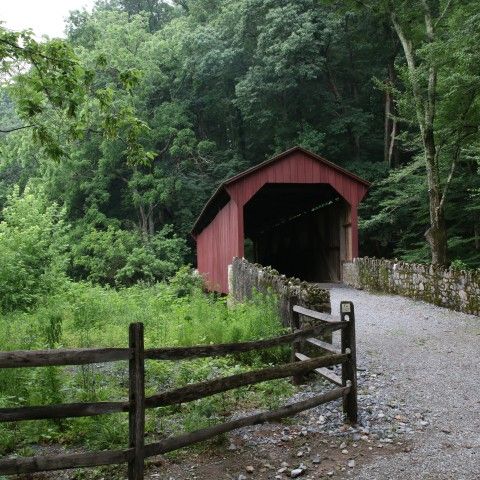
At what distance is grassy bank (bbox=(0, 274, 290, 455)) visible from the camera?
4.48m

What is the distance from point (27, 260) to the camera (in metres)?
11.9

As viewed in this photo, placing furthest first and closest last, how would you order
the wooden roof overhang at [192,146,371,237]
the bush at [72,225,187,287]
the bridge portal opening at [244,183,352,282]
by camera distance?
the bush at [72,225,187,287], the bridge portal opening at [244,183,352,282], the wooden roof overhang at [192,146,371,237]

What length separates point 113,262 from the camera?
27703mm

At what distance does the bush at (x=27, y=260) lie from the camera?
11.1 m

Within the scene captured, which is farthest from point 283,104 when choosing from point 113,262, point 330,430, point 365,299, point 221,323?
point 330,430

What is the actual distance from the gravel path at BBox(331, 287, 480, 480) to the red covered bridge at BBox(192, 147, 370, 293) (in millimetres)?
6558

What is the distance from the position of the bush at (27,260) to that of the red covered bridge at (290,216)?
240 inches

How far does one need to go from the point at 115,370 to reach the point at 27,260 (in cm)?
659

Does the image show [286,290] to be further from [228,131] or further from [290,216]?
[228,131]

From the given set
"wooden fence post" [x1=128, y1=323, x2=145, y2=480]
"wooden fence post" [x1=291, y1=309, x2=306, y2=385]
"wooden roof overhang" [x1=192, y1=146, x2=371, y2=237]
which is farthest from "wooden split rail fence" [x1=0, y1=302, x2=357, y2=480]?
"wooden roof overhang" [x1=192, y1=146, x2=371, y2=237]

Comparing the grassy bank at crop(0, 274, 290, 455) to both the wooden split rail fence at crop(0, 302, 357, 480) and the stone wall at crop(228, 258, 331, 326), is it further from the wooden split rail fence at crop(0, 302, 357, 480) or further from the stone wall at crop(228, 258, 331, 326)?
the wooden split rail fence at crop(0, 302, 357, 480)

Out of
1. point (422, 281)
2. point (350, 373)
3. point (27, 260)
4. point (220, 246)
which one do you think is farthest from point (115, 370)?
point (220, 246)

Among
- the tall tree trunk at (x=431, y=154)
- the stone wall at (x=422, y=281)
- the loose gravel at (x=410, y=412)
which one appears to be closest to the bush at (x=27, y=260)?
the loose gravel at (x=410, y=412)

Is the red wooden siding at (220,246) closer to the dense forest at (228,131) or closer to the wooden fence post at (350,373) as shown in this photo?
the dense forest at (228,131)
